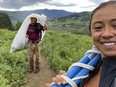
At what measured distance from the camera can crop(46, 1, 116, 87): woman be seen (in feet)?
6.41

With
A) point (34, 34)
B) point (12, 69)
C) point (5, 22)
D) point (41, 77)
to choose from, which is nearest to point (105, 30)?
point (34, 34)

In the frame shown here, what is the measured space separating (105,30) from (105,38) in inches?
1.9

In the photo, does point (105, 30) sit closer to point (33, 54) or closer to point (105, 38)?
point (105, 38)

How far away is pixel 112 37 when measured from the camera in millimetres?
1991

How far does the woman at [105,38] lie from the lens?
77.0 inches

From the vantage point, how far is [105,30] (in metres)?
2.02

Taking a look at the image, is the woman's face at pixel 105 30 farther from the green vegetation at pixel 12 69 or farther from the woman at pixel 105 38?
the green vegetation at pixel 12 69

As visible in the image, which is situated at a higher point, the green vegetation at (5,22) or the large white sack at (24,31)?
the large white sack at (24,31)

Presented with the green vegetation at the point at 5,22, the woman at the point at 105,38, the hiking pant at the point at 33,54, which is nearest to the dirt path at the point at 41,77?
the hiking pant at the point at 33,54

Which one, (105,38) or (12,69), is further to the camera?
(12,69)

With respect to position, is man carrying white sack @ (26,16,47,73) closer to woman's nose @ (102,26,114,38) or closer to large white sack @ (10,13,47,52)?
large white sack @ (10,13,47,52)

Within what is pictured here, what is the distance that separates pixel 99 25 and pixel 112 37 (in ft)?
0.40

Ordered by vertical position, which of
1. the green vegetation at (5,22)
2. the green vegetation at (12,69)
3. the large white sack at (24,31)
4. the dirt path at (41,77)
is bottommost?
the green vegetation at (5,22)

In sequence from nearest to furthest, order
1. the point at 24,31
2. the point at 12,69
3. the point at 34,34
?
the point at 34,34 < the point at 12,69 < the point at 24,31
